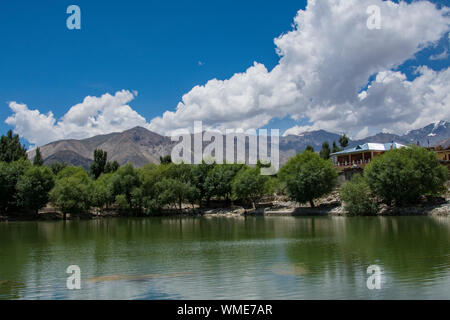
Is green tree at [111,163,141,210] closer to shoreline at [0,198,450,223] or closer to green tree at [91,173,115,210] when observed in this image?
green tree at [91,173,115,210]

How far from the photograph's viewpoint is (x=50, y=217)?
8894 centimetres

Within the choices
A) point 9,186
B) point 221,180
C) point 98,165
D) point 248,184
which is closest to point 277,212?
point 248,184

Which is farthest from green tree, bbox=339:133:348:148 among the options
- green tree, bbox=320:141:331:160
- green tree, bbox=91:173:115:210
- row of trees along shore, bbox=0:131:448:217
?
green tree, bbox=91:173:115:210

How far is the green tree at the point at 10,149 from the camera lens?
352 ft

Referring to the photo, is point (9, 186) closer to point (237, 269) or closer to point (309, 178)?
point (309, 178)

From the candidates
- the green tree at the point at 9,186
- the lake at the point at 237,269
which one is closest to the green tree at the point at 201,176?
the green tree at the point at 9,186

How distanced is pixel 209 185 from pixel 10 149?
5596 cm

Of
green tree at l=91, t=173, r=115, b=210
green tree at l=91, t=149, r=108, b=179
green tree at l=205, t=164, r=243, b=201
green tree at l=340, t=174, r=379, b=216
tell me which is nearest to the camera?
green tree at l=340, t=174, r=379, b=216

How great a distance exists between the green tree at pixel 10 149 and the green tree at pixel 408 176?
9091 centimetres

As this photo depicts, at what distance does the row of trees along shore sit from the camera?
69625 mm

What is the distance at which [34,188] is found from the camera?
279 feet

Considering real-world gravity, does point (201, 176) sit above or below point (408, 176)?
above

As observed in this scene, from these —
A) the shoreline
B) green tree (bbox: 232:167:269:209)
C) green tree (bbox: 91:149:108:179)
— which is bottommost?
the shoreline
